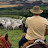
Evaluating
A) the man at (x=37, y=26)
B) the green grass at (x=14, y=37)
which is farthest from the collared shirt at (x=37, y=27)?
the green grass at (x=14, y=37)

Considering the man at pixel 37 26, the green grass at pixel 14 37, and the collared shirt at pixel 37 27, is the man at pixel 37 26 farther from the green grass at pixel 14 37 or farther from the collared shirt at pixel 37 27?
the green grass at pixel 14 37

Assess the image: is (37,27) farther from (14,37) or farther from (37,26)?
(14,37)

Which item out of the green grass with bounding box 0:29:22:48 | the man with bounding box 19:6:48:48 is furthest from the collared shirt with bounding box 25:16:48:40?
the green grass with bounding box 0:29:22:48

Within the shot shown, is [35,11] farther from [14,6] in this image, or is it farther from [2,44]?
[14,6]

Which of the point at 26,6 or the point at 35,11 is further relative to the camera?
the point at 26,6

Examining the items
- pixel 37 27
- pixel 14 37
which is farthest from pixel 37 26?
pixel 14 37

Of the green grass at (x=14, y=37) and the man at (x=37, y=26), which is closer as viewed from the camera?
the man at (x=37, y=26)

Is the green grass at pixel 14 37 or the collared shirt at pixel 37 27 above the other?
the collared shirt at pixel 37 27

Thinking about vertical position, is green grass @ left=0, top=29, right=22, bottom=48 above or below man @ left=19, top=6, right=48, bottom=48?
below

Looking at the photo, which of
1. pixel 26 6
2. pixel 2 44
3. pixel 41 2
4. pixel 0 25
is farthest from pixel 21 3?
pixel 2 44

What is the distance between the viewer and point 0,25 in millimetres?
9719

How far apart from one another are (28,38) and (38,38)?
25cm

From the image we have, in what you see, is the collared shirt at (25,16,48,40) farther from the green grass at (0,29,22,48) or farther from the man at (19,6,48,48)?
Answer: the green grass at (0,29,22,48)

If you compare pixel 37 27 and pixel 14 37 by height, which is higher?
pixel 37 27
